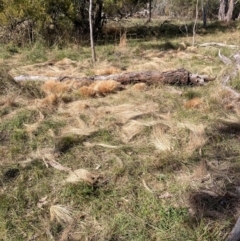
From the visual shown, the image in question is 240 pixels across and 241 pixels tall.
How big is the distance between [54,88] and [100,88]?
733 mm

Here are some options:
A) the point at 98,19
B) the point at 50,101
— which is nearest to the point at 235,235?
the point at 50,101

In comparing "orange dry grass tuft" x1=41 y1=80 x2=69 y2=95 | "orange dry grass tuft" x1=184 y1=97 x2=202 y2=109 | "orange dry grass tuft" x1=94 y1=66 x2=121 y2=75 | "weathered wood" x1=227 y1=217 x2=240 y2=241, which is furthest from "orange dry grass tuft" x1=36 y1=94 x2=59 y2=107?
"weathered wood" x1=227 y1=217 x2=240 y2=241

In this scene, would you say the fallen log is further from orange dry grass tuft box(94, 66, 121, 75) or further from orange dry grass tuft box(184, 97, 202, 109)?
orange dry grass tuft box(184, 97, 202, 109)

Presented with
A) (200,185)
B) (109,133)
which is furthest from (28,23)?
(200,185)

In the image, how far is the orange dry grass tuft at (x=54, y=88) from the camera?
4.91 metres

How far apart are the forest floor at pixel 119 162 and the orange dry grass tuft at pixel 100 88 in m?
0.08

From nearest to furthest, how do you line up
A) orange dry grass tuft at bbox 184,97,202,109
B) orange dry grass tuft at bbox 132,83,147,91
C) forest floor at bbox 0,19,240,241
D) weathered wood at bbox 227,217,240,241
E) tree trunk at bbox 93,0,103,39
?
weathered wood at bbox 227,217,240,241 → forest floor at bbox 0,19,240,241 → orange dry grass tuft at bbox 184,97,202,109 → orange dry grass tuft at bbox 132,83,147,91 → tree trunk at bbox 93,0,103,39

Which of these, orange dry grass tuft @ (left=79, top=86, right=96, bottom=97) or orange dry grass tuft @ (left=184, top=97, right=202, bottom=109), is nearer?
orange dry grass tuft @ (left=184, top=97, right=202, bottom=109)

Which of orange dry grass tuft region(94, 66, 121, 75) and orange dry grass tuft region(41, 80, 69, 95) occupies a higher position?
orange dry grass tuft region(41, 80, 69, 95)

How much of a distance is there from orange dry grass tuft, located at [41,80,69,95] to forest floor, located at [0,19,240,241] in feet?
0.07

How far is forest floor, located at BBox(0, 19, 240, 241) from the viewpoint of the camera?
2404 mm

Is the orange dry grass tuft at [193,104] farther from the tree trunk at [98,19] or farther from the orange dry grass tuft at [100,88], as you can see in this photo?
the tree trunk at [98,19]

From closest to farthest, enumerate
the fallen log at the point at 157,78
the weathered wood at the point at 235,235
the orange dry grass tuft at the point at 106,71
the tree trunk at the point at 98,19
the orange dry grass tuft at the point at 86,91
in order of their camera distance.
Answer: the weathered wood at the point at 235,235, the orange dry grass tuft at the point at 86,91, the fallen log at the point at 157,78, the orange dry grass tuft at the point at 106,71, the tree trunk at the point at 98,19

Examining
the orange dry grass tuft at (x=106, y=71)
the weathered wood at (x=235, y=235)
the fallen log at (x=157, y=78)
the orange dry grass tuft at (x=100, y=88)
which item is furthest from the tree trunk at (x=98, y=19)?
the weathered wood at (x=235, y=235)
